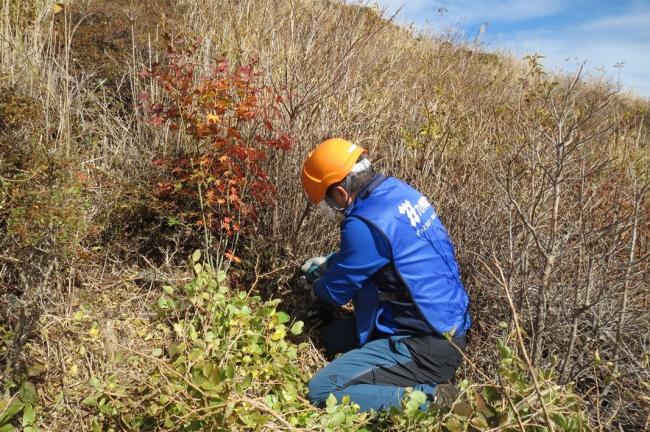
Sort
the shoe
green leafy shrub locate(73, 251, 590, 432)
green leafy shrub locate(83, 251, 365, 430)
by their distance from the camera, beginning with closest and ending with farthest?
green leafy shrub locate(73, 251, 590, 432) < green leafy shrub locate(83, 251, 365, 430) < the shoe

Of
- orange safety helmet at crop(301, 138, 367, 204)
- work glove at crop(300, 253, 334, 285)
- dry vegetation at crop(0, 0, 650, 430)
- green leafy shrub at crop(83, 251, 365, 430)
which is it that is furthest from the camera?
work glove at crop(300, 253, 334, 285)

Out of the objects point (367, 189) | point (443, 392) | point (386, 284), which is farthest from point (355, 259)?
point (443, 392)

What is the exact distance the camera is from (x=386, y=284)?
9.05 ft

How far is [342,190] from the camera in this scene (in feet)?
9.15

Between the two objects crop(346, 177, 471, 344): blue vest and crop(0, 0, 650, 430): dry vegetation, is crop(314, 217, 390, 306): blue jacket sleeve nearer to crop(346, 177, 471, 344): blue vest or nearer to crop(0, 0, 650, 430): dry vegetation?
crop(346, 177, 471, 344): blue vest

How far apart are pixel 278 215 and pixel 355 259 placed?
940 millimetres

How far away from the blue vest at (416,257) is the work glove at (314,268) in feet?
1.33

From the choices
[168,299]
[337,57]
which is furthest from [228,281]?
[337,57]

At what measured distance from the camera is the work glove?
321 centimetres

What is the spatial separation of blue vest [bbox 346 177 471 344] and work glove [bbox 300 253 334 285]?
40cm

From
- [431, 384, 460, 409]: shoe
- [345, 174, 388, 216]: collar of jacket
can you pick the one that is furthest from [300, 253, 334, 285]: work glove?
[431, 384, 460, 409]: shoe

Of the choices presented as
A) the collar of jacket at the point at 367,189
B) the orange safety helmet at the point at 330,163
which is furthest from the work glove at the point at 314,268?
the orange safety helmet at the point at 330,163

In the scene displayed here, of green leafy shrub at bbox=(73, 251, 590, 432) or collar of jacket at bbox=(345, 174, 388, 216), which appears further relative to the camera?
collar of jacket at bbox=(345, 174, 388, 216)

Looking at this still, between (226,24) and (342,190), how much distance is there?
2.42 m
